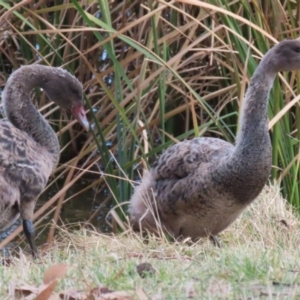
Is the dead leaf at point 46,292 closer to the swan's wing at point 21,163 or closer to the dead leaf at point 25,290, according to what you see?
the dead leaf at point 25,290

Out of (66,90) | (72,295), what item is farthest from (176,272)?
(66,90)

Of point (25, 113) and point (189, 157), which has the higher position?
point (25, 113)

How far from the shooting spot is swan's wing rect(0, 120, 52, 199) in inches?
206

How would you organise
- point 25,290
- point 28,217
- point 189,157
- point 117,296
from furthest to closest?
1. point 189,157
2. point 28,217
3. point 25,290
4. point 117,296

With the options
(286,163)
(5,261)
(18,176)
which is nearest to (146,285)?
(5,261)

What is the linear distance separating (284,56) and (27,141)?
1.80 meters

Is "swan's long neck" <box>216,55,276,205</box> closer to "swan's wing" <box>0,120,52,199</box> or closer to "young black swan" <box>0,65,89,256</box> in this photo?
"young black swan" <box>0,65,89,256</box>

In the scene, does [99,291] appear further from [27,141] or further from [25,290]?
[27,141]

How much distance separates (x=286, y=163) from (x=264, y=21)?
1050mm

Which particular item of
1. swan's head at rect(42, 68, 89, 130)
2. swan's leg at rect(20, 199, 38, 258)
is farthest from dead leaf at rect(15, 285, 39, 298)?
swan's head at rect(42, 68, 89, 130)

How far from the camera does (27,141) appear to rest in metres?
5.52

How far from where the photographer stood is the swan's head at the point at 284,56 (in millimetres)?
6047

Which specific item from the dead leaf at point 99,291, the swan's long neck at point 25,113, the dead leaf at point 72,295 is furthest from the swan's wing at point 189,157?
the dead leaf at point 72,295

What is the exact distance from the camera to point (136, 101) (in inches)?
258
